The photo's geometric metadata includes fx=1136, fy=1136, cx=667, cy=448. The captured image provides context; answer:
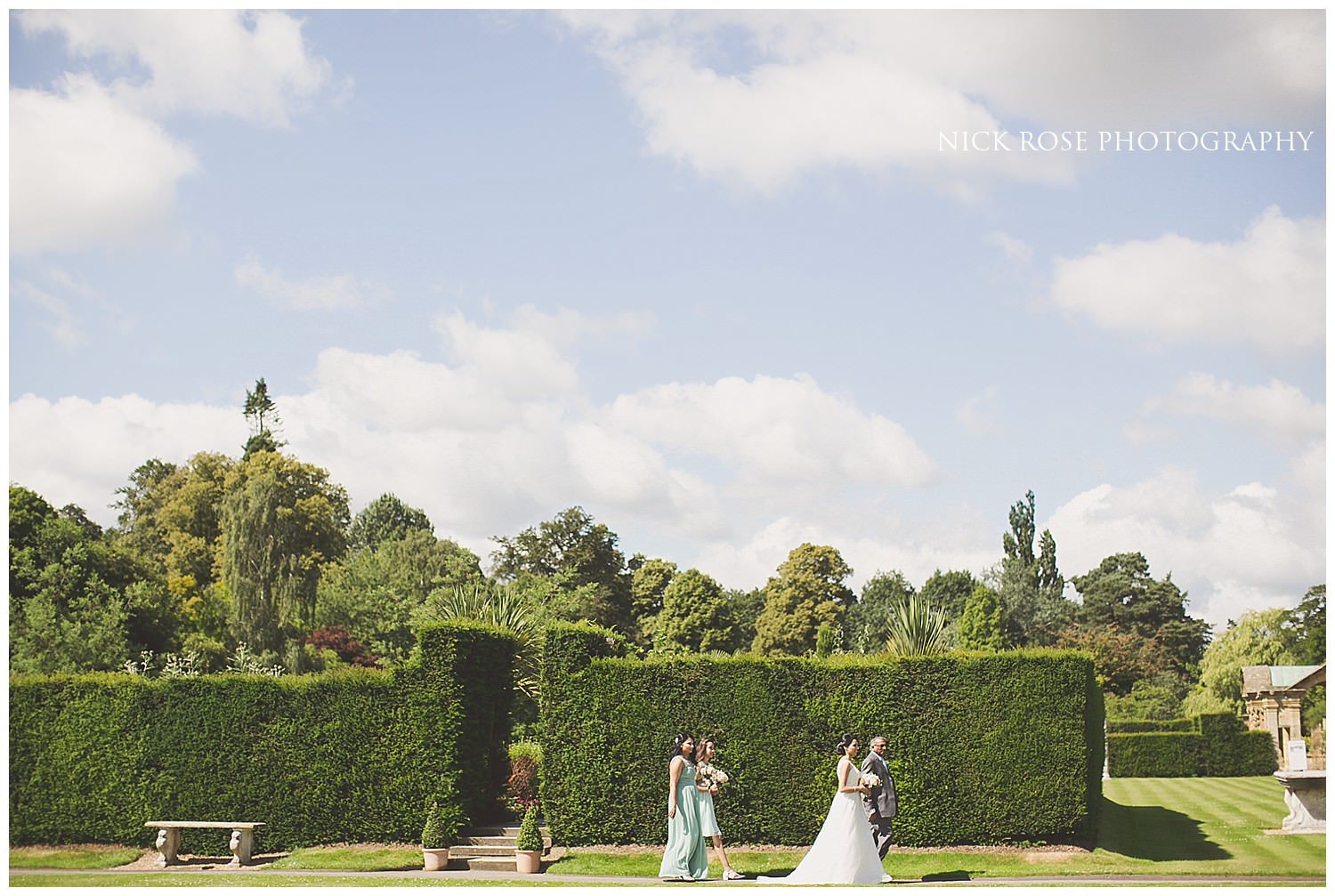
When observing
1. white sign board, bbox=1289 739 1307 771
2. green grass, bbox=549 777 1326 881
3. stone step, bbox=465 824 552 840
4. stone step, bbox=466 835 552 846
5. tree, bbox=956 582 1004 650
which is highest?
tree, bbox=956 582 1004 650

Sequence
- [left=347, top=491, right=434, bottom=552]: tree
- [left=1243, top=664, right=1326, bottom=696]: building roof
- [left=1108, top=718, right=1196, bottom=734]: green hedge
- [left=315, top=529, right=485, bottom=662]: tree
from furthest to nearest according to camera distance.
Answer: [left=347, top=491, right=434, bottom=552]: tree
[left=1243, top=664, right=1326, bottom=696]: building roof
[left=1108, top=718, right=1196, bottom=734]: green hedge
[left=315, top=529, right=485, bottom=662]: tree

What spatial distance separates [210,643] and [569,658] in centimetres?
2336

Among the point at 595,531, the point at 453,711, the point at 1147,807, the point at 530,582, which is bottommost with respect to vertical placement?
the point at 1147,807

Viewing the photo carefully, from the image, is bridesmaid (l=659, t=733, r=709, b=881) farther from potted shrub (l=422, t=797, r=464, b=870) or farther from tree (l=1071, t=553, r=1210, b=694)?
tree (l=1071, t=553, r=1210, b=694)

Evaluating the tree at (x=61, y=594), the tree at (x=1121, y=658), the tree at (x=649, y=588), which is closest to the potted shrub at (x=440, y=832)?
the tree at (x=61, y=594)

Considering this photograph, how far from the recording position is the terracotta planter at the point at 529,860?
53.1 feet

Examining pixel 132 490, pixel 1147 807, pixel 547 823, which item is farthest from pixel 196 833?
pixel 132 490

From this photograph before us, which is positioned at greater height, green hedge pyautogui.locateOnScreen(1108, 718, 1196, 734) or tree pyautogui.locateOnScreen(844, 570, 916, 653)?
tree pyautogui.locateOnScreen(844, 570, 916, 653)

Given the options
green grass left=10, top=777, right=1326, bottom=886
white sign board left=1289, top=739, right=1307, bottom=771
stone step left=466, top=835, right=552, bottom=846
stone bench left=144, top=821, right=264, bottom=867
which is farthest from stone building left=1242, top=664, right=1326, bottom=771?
stone bench left=144, top=821, right=264, bottom=867

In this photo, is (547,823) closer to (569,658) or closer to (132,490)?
(569,658)

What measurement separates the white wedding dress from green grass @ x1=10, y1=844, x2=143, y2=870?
969 cm

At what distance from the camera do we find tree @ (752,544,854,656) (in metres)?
62.3

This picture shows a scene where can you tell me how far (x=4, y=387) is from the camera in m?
16.0

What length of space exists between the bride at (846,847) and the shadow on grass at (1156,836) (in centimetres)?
453
